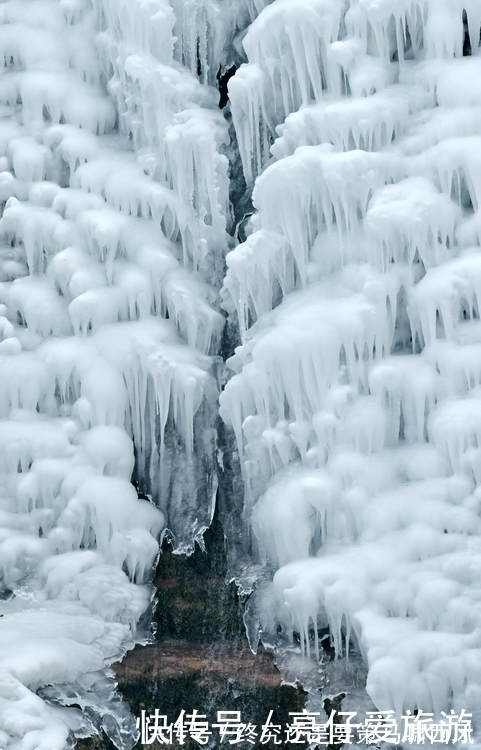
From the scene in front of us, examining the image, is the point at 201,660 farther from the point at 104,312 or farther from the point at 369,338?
the point at 104,312

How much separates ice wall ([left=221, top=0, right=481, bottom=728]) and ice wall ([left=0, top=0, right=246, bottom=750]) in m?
0.46

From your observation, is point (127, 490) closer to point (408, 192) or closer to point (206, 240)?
point (206, 240)

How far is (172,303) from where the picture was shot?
8.98 meters

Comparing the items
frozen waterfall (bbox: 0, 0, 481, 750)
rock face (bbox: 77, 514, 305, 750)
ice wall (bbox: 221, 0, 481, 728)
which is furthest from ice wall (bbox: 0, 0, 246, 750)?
ice wall (bbox: 221, 0, 481, 728)

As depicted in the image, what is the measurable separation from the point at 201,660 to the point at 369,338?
8.57ft

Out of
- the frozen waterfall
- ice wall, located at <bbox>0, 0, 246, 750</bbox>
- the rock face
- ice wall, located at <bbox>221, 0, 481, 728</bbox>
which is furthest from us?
ice wall, located at <bbox>0, 0, 246, 750</bbox>

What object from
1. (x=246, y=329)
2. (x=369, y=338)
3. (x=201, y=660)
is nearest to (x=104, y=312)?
(x=246, y=329)

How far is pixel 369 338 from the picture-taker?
26.5ft

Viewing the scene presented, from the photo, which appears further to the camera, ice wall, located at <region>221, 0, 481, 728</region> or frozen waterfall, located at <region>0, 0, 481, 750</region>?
frozen waterfall, located at <region>0, 0, 481, 750</region>

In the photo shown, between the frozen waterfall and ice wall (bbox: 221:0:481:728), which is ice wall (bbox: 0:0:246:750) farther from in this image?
ice wall (bbox: 221:0:481:728)

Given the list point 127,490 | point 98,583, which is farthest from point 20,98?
point 98,583

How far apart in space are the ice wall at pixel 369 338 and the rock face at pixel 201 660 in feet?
1.10

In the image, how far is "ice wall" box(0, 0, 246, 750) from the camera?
848cm

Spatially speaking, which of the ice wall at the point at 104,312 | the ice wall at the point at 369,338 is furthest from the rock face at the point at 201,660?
the ice wall at the point at 369,338
